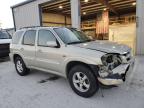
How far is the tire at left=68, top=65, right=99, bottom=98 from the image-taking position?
3.47m

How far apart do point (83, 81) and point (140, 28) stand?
236 inches

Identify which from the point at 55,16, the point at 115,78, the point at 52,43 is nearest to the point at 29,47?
the point at 52,43

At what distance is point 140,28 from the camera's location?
8234mm

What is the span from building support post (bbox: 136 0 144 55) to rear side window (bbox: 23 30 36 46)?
19.0ft

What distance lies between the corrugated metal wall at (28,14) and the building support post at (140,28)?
285 inches

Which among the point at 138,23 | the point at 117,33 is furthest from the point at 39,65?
the point at 117,33

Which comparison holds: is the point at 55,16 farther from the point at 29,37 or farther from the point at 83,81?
the point at 83,81

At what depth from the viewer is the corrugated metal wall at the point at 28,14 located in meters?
13.1

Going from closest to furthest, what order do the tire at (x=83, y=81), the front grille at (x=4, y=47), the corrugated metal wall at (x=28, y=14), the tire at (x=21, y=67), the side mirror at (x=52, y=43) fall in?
the tire at (x=83, y=81) < the side mirror at (x=52, y=43) < the tire at (x=21, y=67) < the front grille at (x=4, y=47) < the corrugated metal wall at (x=28, y=14)

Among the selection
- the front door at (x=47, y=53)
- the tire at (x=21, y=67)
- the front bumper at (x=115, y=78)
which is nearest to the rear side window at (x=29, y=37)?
the front door at (x=47, y=53)

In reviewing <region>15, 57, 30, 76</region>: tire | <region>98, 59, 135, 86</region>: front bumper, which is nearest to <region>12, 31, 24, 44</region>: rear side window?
<region>15, 57, 30, 76</region>: tire

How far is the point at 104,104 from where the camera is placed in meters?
3.39

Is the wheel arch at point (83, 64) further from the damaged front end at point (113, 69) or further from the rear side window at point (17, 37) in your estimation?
the rear side window at point (17, 37)

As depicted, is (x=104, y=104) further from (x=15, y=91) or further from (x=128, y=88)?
(x=15, y=91)
